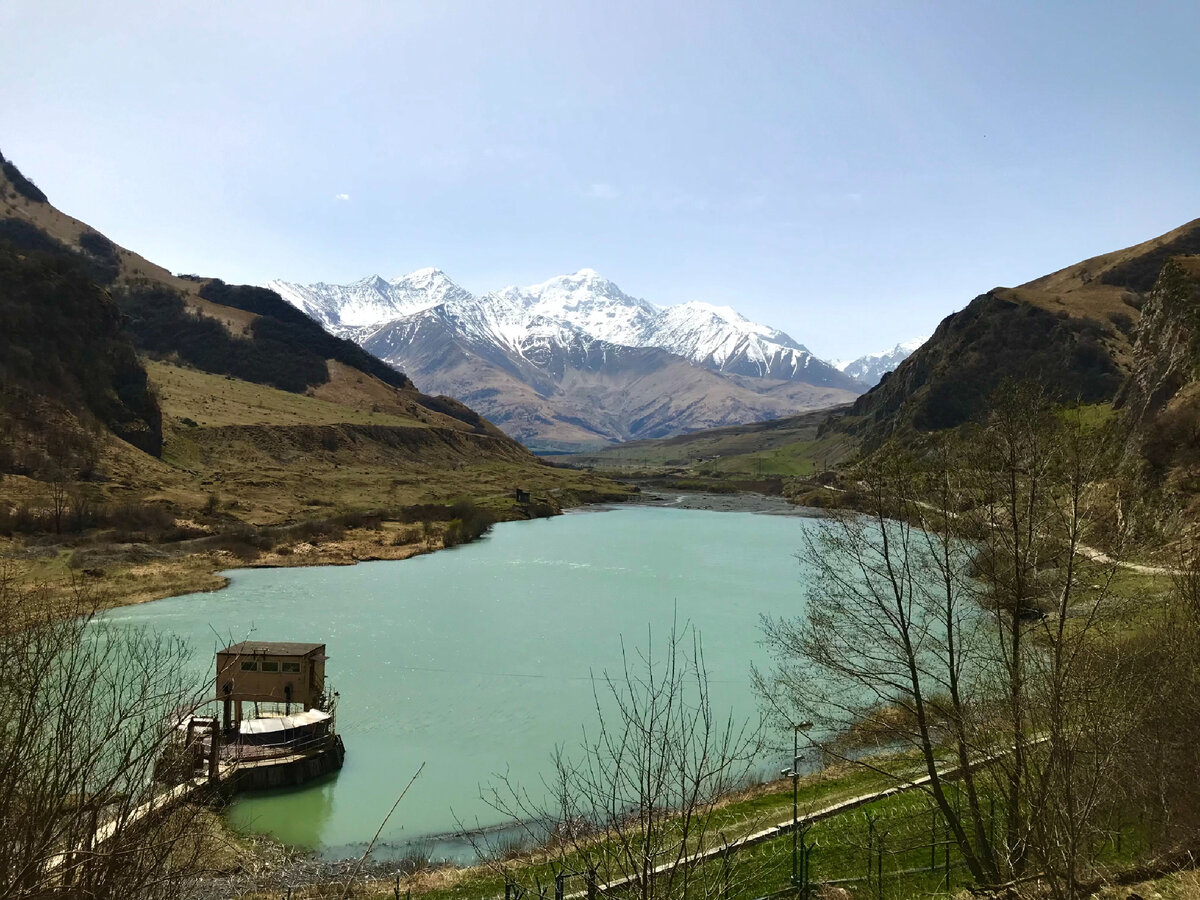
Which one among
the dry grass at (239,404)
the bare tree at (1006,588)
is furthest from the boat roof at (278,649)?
the dry grass at (239,404)

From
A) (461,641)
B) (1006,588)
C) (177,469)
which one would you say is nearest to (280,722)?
(461,641)

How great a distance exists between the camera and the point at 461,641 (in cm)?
4831

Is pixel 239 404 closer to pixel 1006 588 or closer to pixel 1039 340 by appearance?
pixel 1006 588

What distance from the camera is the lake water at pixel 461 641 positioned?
1047 inches

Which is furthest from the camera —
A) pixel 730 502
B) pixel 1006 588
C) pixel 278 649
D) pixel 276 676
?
pixel 730 502

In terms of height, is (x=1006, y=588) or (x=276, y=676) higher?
(x=1006, y=588)

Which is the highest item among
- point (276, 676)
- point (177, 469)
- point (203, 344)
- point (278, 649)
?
point (203, 344)

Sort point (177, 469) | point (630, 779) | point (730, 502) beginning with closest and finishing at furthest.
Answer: point (630, 779)
point (177, 469)
point (730, 502)

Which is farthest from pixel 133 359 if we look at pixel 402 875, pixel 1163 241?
pixel 1163 241

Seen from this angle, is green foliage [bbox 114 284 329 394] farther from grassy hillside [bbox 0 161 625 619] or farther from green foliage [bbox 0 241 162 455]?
green foliage [bbox 0 241 162 455]

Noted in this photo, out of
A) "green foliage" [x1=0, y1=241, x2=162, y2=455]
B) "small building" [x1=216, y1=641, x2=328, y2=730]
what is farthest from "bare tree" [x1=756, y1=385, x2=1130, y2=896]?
"green foliage" [x1=0, y1=241, x2=162, y2=455]

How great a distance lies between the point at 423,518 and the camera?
341 ft

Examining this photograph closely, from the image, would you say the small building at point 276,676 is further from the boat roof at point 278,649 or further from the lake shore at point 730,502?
the lake shore at point 730,502

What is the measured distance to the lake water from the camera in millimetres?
26594
